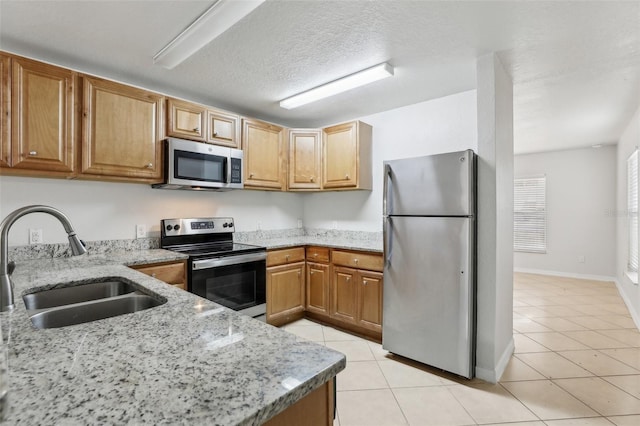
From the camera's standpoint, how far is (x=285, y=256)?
11.0ft

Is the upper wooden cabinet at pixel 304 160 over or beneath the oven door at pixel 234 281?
over

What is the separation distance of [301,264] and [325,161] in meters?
1.23

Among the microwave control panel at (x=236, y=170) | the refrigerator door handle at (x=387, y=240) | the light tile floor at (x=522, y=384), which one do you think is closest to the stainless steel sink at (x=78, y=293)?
the light tile floor at (x=522, y=384)

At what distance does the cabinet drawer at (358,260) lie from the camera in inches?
117

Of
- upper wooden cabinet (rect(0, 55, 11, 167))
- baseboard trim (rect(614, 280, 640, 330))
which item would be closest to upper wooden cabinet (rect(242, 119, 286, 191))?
upper wooden cabinet (rect(0, 55, 11, 167))

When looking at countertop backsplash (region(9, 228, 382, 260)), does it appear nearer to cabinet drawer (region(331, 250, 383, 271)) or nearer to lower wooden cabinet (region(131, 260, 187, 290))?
cabinet drawer (region(331, 250, 383, 271))

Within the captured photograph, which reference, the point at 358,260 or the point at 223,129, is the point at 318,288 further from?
the point at 223,129

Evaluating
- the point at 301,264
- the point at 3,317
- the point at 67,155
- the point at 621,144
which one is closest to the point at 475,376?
the point at 301,264

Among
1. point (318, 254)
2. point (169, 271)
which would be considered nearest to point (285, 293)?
point (318, 254)

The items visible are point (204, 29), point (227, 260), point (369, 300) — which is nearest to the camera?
point (204, 29)

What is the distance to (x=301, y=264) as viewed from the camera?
3510mm

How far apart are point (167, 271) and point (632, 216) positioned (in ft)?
18.2

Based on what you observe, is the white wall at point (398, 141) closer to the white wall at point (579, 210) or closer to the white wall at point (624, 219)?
the white wall at point (624, 219)

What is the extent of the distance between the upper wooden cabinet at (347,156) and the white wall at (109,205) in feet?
3.15
